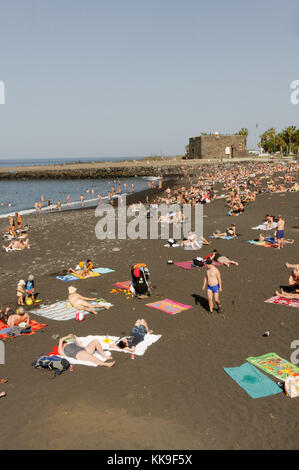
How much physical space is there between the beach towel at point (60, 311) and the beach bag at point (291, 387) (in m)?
5.88

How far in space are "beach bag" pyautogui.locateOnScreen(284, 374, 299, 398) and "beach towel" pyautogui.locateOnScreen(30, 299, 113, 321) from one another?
19.3 ft

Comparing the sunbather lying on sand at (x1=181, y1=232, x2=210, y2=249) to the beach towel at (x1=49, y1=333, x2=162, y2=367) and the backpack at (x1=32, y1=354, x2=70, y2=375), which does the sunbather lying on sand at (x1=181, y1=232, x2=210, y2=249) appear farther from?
the backpack at (x1=32, y1=354, x2=70, y2=375)

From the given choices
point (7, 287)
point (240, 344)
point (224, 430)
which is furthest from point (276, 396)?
point (7, 287)

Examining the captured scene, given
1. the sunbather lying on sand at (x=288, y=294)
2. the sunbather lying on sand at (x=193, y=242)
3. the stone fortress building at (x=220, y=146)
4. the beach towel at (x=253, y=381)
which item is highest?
the stone fortress building at (x=220, y=146)

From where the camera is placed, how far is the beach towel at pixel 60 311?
32.7ft

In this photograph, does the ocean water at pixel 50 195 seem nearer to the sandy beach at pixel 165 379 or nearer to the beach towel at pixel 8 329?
the beach towel at pixel 8 329

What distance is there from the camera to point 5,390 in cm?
664

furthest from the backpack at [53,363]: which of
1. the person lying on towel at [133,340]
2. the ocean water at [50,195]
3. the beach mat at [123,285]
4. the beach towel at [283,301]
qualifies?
the ocean water at [50,195]

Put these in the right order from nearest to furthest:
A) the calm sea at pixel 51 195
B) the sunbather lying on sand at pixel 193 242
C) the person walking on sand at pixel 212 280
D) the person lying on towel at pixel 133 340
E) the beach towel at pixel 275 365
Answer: the beach towel at pixel 275 365 → the person lying on towel at pixel 133 340 → the person walking on sand at pixel 212 280 → the sunbather lying on sand at pixel 193 242 → the calm sea at pixel 51 195

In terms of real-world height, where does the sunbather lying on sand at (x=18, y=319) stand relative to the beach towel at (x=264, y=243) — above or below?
below

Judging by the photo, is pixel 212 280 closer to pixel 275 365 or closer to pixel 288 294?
pixel 288 294

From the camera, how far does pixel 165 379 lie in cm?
673

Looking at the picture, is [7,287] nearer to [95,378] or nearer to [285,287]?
[95,378]

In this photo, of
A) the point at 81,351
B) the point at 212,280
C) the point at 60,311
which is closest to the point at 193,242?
the point at 212,280
